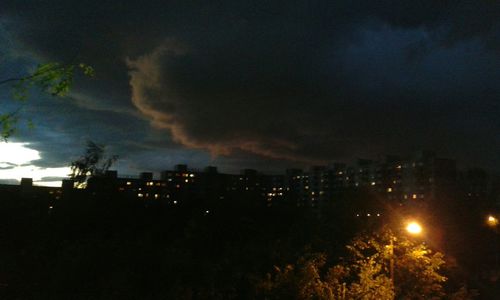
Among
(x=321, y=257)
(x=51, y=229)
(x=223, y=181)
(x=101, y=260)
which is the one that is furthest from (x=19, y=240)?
(x=223, y=181)

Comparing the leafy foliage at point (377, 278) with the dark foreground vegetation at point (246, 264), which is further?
the dark foreground vegetation at point (246, 264)

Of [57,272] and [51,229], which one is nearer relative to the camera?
[57,272]

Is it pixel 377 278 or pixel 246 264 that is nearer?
pixel 377 278

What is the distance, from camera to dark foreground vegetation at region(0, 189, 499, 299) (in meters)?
11.4

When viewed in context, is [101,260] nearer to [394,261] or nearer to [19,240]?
[394,261]

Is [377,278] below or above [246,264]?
above

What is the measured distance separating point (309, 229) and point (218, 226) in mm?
8608

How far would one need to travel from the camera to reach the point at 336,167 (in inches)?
6102

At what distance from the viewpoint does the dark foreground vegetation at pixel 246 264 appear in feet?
37.4

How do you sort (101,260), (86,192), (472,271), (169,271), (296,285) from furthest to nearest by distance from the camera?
(86,192) < (472,271) < (101,260) < (169,271) < (296,285)

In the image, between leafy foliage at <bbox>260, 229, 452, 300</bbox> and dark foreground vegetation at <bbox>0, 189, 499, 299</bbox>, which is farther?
dark foreground vegetation at <bbox>0, 189, 499, 299</bbox>

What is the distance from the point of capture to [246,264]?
1572 centimetres

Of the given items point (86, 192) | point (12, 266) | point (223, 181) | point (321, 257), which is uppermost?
point (223, 181)

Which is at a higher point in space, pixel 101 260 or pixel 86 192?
pixel 86 192
